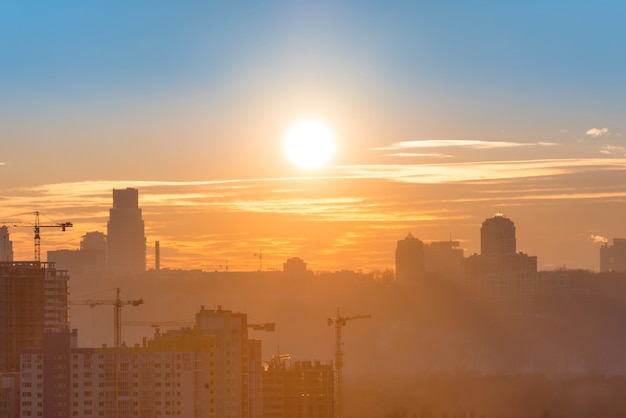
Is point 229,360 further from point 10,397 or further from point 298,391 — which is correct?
point 10,397

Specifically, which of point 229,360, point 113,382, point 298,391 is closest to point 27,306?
point 298,391

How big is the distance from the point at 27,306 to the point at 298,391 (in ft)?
108

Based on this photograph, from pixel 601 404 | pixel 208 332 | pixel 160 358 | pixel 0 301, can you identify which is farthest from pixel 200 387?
pixel 601 404

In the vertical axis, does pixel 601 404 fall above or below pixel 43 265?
below

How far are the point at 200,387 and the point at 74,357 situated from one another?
9.10 metres

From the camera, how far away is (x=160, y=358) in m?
118

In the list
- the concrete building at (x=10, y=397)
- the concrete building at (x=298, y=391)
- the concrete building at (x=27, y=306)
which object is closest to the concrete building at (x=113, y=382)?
the concrete building at (x=10, y=397)

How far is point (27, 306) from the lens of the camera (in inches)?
6570

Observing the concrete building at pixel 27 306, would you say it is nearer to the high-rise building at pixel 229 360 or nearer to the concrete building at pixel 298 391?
the concrete building at pixel 298 391

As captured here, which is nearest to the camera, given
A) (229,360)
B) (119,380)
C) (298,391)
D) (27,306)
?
(119,380)

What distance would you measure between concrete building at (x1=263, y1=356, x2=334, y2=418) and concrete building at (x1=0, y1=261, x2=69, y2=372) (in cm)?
2336

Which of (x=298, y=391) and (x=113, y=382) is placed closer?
(x=113, y=382)

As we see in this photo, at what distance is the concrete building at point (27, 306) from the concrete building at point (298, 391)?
76.6 ft

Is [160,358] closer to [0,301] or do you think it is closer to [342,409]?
[0,301]
